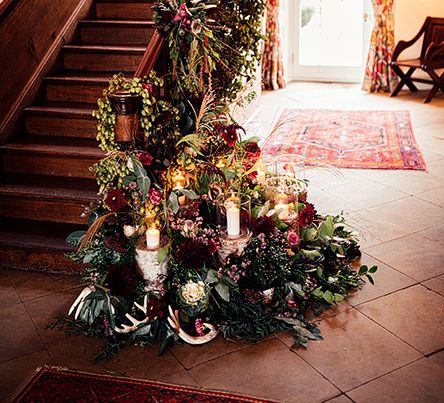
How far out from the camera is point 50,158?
188 inches

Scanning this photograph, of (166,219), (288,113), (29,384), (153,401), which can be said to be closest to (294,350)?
(153,401)

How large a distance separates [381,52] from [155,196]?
19.5ft

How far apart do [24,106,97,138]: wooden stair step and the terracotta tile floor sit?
124 centimetres

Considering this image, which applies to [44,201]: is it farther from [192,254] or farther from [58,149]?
[192,254]

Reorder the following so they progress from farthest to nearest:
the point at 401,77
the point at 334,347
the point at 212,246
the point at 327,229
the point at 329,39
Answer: the point at 329,39
the point at 401,77
the point at 327,229
the point at 212,246
the point at 334,347

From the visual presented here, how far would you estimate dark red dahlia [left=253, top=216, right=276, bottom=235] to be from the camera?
3.75 m

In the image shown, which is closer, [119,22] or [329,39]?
[119,22]

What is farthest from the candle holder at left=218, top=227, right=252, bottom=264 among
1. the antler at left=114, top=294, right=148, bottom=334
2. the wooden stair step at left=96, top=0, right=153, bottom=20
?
the wooden stair step at left=96, top=0, right=153, bottom=20

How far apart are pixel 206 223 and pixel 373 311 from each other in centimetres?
108

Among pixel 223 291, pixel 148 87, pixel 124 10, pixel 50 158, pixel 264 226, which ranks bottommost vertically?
pixel 223 291

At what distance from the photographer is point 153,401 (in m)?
3.01

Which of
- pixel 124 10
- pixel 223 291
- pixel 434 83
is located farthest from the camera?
pixel 434 83

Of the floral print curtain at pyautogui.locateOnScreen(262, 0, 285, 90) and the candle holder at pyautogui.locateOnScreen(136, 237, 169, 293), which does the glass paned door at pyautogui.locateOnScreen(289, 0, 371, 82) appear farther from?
the candle holder at pyautogui.locateOnScreen(136, 237, 169, 293)

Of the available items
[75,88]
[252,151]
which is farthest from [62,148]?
[252,151]
